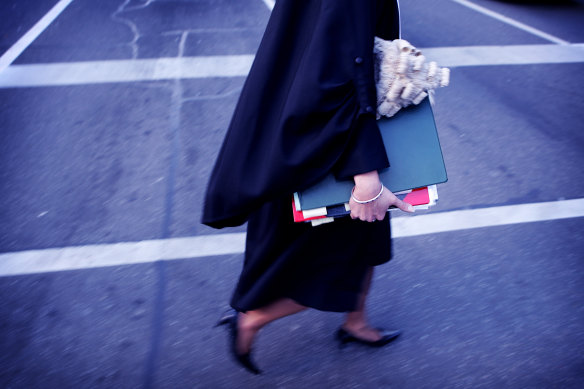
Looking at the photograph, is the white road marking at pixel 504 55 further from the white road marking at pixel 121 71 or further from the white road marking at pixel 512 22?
the white road marking at pixel 121 71

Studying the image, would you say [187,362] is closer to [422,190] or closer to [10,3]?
[422,190]

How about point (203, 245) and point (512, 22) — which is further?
point (512, 22)

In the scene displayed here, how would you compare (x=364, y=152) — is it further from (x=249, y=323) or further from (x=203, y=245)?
(x=203, y=245)

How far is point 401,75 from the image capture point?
1435 millimetres

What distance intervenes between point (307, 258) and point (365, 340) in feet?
2.60

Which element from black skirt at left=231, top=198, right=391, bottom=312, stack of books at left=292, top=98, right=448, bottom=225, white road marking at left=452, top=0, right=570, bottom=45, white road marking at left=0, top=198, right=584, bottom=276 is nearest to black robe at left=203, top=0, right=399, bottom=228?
stack of books at left=292, top=98, right=448, bottom=225

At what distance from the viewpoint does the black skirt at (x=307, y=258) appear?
1780 millimetres

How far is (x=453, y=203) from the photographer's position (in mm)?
3422

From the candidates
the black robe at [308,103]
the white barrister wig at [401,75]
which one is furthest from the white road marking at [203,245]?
the white barrister wig at [401,75]

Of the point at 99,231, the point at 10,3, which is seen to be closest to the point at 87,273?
the point at 99,231

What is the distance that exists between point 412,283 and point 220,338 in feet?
3.77

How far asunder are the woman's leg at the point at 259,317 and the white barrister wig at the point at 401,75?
92 centimetres

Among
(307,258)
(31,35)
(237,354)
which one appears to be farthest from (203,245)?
(31,35)

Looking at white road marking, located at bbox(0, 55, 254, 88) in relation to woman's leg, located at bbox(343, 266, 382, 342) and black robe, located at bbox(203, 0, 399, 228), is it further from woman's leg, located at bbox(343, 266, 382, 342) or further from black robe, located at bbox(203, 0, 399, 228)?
black robe, located at bbox(203, 0, 399, 228)
